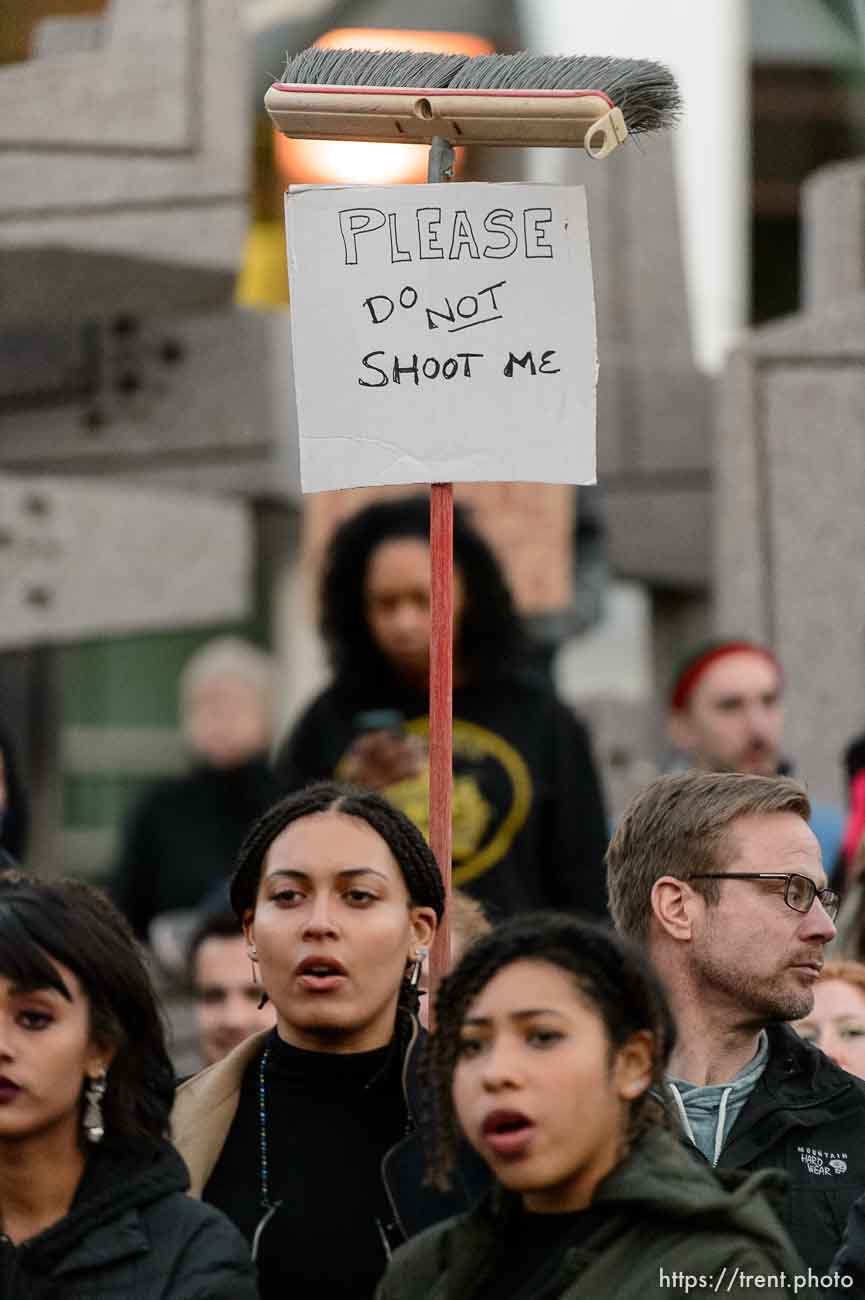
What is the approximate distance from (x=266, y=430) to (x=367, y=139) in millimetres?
6765

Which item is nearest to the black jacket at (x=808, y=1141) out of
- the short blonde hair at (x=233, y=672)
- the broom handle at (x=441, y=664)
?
the broom handle at (x=441, y=664)

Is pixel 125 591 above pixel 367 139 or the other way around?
the other way around

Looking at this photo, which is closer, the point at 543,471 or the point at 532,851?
the point at 543,471

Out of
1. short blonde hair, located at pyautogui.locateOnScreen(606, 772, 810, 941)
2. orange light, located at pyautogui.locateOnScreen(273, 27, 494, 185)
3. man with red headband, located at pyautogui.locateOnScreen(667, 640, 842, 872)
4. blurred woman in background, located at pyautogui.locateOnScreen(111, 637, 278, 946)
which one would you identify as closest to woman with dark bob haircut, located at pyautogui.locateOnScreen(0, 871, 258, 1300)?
short blonde hair, located at pyautogui.locateOnScreen(606, 772, 810, 941)

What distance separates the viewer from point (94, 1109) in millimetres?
3773

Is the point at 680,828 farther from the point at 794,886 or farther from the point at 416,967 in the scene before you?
the point at 416,967

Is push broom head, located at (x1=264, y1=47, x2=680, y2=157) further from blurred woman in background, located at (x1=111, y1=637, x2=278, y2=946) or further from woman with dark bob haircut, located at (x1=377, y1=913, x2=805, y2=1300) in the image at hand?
blurred woman in background, located at (x1=111, y1=637, x2=278, y2=946)

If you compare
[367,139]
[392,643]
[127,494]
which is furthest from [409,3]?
[367,139]

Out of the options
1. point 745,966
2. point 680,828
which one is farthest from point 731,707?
point 745,966

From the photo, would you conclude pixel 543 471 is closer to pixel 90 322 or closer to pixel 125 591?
pixel 125 591

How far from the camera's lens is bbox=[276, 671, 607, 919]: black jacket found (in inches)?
249

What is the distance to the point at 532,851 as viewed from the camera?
638cm

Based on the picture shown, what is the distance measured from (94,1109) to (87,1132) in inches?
1.3

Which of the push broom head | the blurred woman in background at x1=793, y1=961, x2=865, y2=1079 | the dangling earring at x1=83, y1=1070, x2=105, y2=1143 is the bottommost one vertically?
the blurred woman in background at x1=793, y1=961, x2=865, y2=1079
